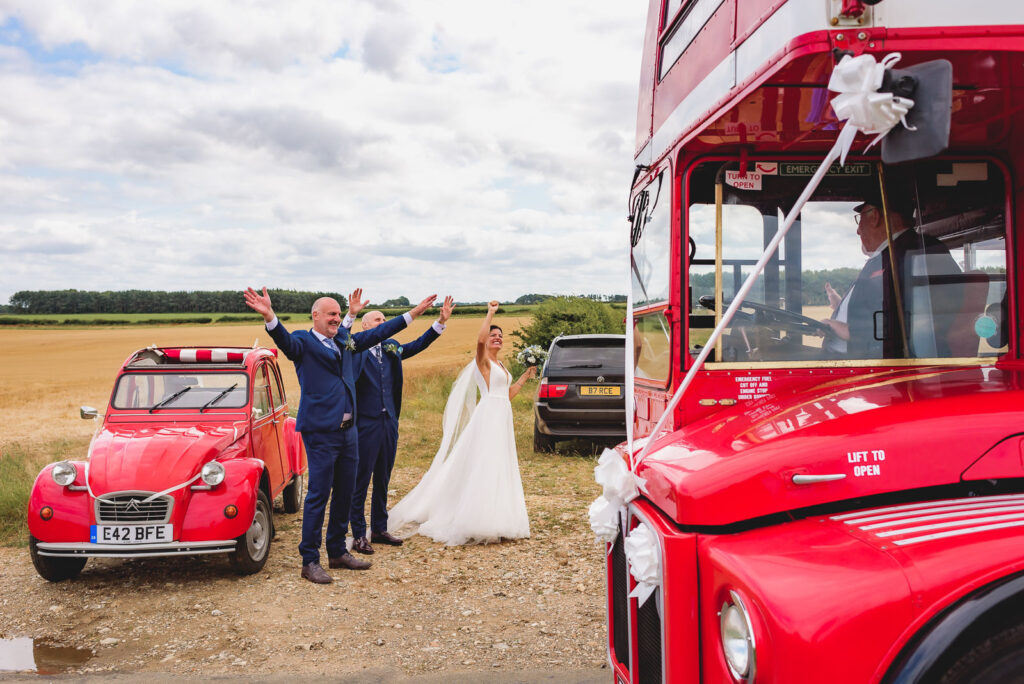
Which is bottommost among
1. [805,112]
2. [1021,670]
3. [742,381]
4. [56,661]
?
[56,661]

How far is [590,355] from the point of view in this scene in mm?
11836

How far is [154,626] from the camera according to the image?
214 inches

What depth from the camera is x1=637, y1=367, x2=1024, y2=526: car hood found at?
2.28m

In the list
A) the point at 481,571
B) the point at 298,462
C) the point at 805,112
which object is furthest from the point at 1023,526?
the point at 298,462

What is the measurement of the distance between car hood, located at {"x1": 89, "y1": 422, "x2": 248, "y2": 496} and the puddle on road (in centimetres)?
119

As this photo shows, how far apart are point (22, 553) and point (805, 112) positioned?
7659mm

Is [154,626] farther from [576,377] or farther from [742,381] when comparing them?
[576,377]

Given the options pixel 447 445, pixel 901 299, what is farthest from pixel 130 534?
pixel 901 299

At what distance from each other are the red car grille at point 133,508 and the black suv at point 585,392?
6.54 m

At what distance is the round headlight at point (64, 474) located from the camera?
607 cm

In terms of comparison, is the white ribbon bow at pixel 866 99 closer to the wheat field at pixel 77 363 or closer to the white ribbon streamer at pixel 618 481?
the white ribbon streamer at pixel 618 481

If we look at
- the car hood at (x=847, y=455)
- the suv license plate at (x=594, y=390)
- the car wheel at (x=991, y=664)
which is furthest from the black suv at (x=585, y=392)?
the car wheel at (x=991, y=664)

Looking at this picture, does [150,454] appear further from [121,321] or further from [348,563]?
[121,321]

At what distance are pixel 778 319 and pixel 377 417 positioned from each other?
453 cm
